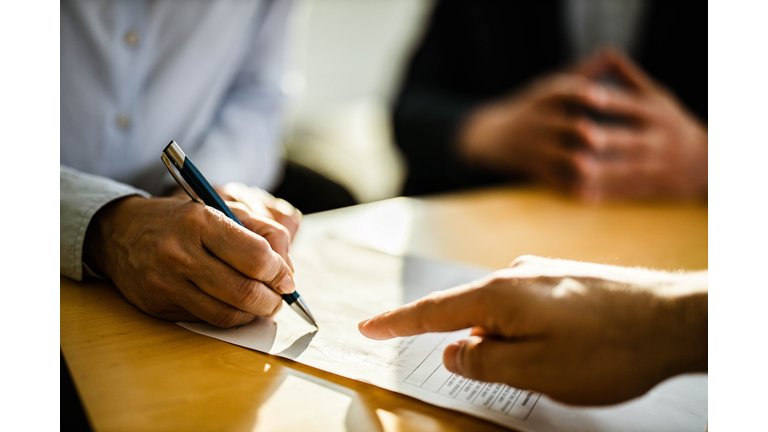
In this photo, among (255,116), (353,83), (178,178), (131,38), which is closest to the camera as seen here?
(178,178)

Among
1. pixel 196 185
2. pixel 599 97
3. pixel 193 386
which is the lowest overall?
pixel 193 386

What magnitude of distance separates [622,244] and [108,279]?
2.09ft

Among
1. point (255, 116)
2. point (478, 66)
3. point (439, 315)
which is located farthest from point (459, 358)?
point (478, 66)

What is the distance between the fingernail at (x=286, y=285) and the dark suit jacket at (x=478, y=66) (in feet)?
2.73

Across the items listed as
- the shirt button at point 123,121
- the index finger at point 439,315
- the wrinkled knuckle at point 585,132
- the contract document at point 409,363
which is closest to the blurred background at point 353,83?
the wrinkled knuckle at point 585,132

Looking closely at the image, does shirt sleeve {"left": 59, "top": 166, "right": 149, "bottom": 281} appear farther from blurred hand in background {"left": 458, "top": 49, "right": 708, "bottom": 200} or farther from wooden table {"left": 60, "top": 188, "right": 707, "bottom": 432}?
blurred hand in background {"left": 458, "top": 49, "right": 708, "bottom": 200}

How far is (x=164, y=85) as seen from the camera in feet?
2.15

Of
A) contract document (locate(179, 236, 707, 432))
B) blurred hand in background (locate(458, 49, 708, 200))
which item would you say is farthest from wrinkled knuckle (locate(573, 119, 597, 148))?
contract document (locate(179, 236, 707, 432))

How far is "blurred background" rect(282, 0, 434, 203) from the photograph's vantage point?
6.56 ft

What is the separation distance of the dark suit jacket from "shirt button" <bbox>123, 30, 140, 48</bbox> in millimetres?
705

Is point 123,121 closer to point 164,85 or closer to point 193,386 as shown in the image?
point 164,85

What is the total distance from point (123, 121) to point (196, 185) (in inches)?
13.1

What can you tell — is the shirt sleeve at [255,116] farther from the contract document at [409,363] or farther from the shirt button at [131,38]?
the contract document at [409,363]

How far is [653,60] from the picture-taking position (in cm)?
104
